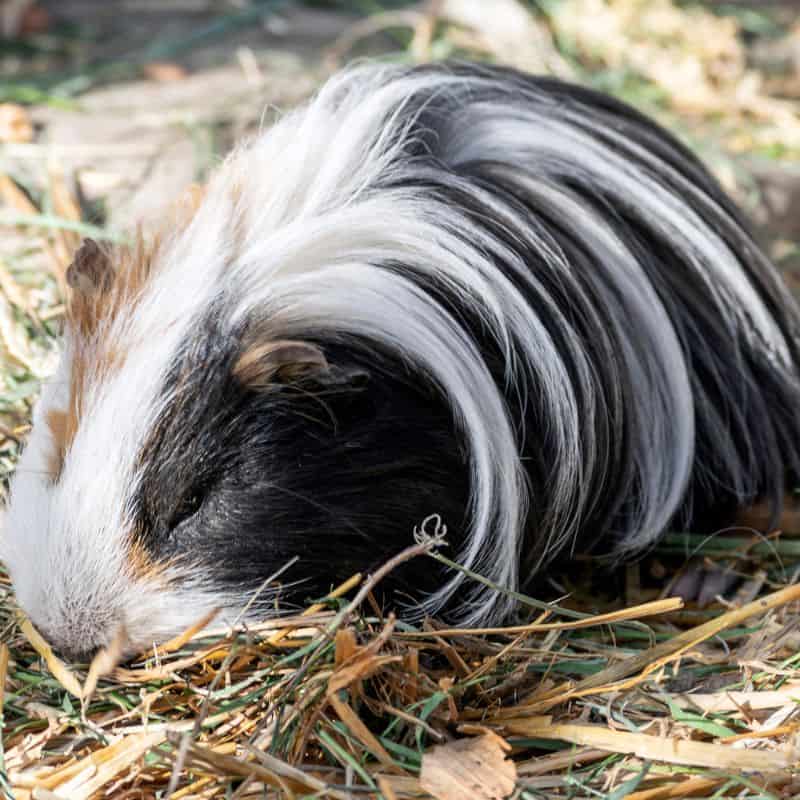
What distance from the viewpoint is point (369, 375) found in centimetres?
146

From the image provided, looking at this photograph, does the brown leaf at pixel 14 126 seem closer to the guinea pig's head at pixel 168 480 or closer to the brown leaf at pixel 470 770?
the guinea pig's head at pixel 168 480

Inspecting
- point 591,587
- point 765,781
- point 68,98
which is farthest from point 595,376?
point 68,98

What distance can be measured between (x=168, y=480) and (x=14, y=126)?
172 centimetres

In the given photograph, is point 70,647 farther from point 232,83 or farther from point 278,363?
point 232,83

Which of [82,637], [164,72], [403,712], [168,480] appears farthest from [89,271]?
[164,72]

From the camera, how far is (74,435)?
1464 millimetres

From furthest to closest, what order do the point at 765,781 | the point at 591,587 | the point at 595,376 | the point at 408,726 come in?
the point at 591,587 < the point at 595,376 < the point at 408,726 < the point at 765,781

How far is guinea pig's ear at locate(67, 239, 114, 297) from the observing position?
1.61 meters

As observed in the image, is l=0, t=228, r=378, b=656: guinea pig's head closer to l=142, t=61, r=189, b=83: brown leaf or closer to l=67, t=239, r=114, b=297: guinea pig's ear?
l=67, t=239, r=114, b=297: guinea pig's ear

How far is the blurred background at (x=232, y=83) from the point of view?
2.49 metres

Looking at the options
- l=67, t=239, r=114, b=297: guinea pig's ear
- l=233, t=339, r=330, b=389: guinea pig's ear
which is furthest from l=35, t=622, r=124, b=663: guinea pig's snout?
l=67, t=239, r=114, b=297: guinea pig's ear

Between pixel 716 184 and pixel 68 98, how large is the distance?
6.22ft

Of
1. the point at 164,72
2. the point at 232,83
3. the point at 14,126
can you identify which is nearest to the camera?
the point at 14,126

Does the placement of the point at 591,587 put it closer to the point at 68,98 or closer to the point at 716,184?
the point at 716,184
